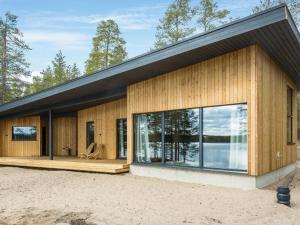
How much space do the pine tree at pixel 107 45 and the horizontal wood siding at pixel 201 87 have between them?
17.9 metres

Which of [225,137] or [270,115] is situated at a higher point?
[270,115]

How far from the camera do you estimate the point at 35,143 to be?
15945mm

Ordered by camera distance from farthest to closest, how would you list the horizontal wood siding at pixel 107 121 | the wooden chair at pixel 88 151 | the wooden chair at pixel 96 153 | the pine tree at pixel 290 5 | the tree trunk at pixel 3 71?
the tree trunk at pixel 3 71
the pine tree at pixel 290 5
the wooden chair at pixel 88 151
the wooden chair at pixel 96 153
the horizontal wood siding at pixel 107 121

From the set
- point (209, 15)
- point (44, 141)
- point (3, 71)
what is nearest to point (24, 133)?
point (44, 141)

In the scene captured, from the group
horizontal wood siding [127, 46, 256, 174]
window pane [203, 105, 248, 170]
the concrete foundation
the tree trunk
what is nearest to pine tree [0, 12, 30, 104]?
the tree trunk

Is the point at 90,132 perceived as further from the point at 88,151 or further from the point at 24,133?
the point at 24,133

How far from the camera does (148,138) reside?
9.23m

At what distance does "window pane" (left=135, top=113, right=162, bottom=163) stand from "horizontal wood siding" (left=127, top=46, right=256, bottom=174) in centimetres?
21

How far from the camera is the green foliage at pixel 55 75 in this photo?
34250 mm

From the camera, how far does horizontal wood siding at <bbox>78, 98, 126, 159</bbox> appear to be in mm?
12137

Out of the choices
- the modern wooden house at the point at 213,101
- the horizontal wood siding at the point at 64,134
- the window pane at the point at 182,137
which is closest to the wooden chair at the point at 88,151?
the modern wooden house at the point at 213,101

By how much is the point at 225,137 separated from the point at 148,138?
108 inches

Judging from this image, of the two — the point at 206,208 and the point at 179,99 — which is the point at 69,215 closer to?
the point at 206,208

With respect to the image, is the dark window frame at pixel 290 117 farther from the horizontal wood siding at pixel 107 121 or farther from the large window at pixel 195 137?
the horizontal wood siding at pixel 107 121
